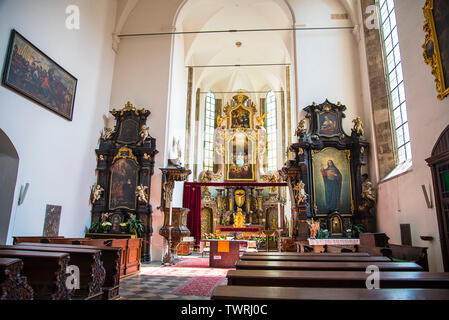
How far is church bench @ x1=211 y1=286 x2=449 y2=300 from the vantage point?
1.78m

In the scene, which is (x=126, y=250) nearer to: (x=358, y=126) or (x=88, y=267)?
(x=88, y=267)

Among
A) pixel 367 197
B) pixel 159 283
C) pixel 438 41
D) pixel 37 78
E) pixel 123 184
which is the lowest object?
pixel 159 283

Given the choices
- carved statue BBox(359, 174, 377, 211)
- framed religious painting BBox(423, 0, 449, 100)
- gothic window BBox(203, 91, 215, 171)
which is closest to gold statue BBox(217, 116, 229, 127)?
gothic window BBox(203, 91, 215, 171)

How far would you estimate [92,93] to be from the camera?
11055mm

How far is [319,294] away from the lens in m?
1.88

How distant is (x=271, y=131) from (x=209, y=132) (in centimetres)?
423

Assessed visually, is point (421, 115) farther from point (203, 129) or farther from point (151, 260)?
point (203, 129)

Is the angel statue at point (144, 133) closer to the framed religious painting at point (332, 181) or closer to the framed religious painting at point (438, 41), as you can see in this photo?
the framed religious painting at point (332, 181)

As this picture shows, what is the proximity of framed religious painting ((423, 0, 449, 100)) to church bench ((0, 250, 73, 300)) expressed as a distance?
22.5 feet

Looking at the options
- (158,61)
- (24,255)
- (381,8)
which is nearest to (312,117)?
(381,8)

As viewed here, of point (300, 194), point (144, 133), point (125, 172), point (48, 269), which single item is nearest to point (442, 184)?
point (300, 194)

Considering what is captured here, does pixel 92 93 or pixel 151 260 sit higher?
pixel 92 93

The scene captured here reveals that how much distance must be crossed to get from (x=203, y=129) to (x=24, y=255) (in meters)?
17.4

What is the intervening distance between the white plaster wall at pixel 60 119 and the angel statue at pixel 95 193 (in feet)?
0.61
